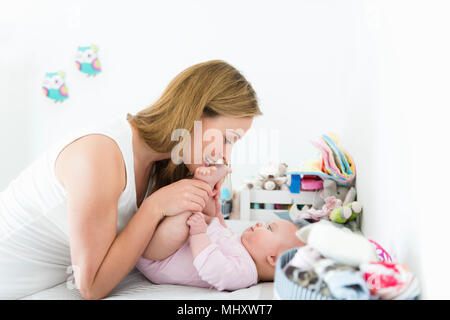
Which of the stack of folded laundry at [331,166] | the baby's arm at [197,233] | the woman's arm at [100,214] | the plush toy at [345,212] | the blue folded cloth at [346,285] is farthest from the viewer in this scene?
the stack of folded laundry at [331,166]

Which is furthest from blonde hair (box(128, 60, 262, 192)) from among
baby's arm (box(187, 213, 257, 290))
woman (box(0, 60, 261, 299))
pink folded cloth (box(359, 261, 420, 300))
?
A: pink folded cloth (box(359, 261, 420, 300))

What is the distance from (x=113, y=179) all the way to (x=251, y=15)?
1.85 m

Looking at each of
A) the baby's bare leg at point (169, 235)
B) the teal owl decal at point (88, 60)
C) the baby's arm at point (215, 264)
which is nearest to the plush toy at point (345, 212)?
the baby's arm at point (215, 264)

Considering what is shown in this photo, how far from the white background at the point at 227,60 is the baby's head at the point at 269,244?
24 cm

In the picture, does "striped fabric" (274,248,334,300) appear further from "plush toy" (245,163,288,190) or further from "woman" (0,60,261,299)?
"plush toy" (245,163,288,190)

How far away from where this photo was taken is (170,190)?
1.01 meters

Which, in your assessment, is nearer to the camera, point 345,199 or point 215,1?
point 345,199

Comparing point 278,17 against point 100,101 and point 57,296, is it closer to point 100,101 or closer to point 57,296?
point 100,101

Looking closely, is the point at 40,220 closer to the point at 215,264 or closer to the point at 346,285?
the point at 215,264

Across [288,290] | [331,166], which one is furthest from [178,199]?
[331,166]

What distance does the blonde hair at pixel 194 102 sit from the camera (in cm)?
105

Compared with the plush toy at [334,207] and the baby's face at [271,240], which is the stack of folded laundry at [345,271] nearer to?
the baby's face at [271,240]

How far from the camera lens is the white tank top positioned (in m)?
0.99

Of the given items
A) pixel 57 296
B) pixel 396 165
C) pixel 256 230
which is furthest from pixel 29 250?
pixel 396 165
